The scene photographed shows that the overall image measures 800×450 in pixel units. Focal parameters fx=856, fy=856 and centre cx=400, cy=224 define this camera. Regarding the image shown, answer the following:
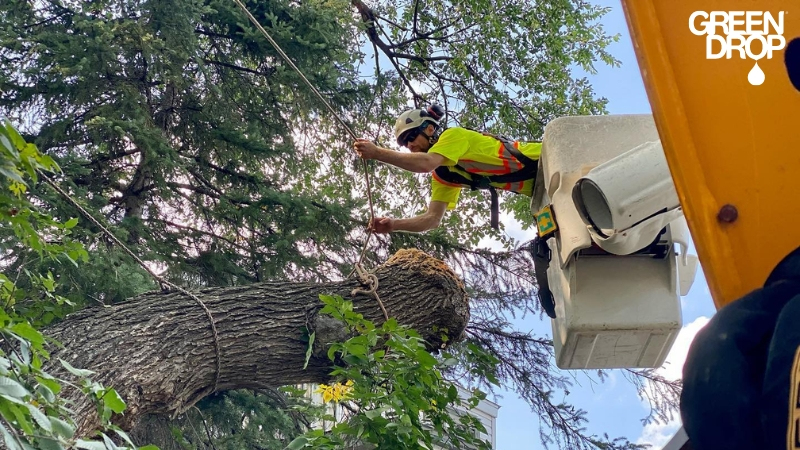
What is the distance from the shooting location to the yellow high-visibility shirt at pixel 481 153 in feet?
15.3

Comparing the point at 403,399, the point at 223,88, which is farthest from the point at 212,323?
the point at 223,88

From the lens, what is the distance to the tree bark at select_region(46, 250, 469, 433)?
3.90m

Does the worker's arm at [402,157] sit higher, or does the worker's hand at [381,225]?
the worker's arm at [402,157]

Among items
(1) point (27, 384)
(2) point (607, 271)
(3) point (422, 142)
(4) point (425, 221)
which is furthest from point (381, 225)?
Result: (1) point (27, 384)

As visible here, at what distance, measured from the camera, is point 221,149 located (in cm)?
720

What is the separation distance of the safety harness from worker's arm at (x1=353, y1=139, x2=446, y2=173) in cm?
23

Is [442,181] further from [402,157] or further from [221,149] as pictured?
[221,149]

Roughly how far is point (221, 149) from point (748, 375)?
6.51 metres

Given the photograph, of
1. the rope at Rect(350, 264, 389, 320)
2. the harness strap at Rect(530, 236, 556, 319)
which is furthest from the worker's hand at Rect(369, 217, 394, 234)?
the harness strap at Rect(530, 236, 556, 319)

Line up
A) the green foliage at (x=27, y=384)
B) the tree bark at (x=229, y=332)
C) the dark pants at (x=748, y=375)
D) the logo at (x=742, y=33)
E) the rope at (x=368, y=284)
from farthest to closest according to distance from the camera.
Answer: the rope at (x=368, y=284), the tree bark at (x=229, y=332), the green foliage at (x=27, y=384), the logo at (x=742, y=33), the dark pants at (x=748, y=375)

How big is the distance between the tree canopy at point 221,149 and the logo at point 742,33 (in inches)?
177

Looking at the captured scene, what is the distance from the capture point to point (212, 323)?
4266mm

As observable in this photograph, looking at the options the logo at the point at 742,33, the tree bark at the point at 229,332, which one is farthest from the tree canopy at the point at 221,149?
the logo at the point at 742,33

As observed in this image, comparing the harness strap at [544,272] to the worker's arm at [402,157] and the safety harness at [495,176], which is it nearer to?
the safety harness at [495,176]
